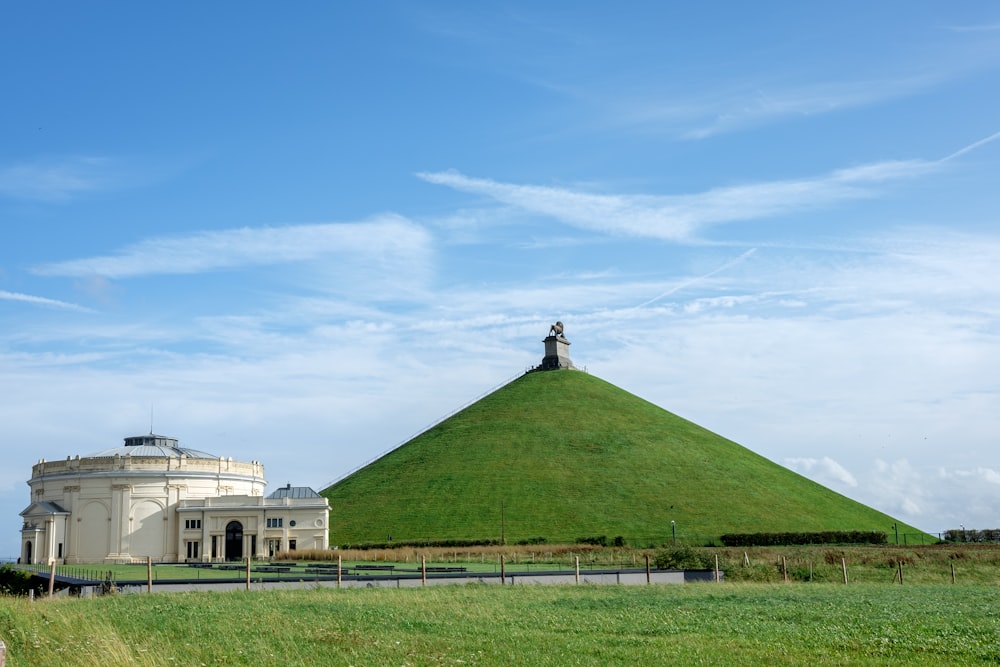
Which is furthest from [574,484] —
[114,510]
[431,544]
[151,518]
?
[114,510]

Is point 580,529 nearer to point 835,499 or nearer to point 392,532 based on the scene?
point 392,532

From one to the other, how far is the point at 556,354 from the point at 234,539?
89.0 m

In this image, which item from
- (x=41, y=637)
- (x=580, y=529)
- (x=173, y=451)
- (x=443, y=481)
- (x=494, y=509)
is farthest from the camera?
(x=443, y=481)

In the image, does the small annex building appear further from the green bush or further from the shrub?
the shrub

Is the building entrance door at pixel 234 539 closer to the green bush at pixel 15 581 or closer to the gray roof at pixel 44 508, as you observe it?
the gray roof at pixel 44 508

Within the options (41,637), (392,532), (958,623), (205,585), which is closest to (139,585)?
(205,585)

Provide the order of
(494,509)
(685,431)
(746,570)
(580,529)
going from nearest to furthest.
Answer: (746,570) → (580,529) → (494,509) → (685,431)

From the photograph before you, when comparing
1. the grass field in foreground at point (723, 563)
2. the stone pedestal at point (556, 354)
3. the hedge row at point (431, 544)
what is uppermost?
the stone pedestal at point (556, 354)

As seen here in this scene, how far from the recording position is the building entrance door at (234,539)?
90.8 m

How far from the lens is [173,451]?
324ft

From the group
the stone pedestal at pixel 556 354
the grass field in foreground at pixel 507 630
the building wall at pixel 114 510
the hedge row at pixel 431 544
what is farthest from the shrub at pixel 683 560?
the stone pedestal at pixel 556 354

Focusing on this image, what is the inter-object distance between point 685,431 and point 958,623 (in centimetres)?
12044

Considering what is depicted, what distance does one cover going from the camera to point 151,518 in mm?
90875

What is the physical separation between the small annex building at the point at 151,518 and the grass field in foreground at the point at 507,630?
2227 inches
